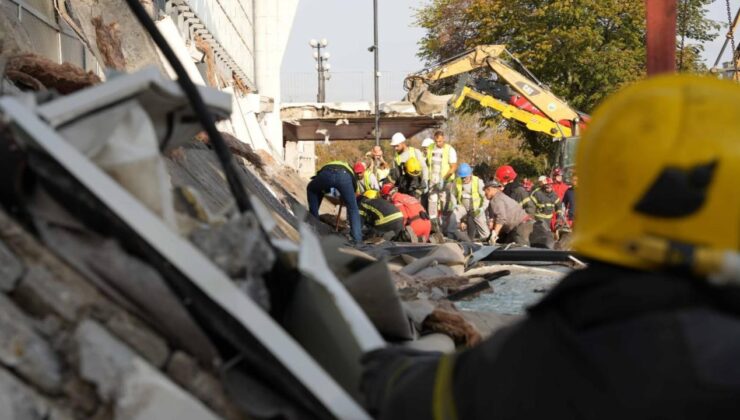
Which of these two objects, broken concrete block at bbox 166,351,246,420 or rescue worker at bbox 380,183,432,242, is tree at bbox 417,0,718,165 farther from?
broken concrete block at bbox 166,351,246,420

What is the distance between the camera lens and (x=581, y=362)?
136 centimetres

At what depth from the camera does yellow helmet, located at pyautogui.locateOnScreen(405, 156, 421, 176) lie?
14148 mm

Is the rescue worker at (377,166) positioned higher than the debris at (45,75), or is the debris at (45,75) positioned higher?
the debris at (45,75)

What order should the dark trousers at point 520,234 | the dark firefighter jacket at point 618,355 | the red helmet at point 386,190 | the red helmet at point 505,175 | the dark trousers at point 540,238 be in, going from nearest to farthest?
1. the dark firefighter jacket at point 618,355
2. the dark trousers at point 540,238
3. the dark trousers at point 520,234
4. the red helmet at point 386,190
5. the red helmet at point 505,175

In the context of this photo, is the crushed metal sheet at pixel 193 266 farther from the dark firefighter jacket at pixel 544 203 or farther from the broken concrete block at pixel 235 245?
the dark firefighter jacket at pixel 544 203

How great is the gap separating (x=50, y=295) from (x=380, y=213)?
871 cm

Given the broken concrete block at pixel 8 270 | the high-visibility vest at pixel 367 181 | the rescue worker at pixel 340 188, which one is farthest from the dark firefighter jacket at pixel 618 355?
the high-visibility vest at pixel 367 181

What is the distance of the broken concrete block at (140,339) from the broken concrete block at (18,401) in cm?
20

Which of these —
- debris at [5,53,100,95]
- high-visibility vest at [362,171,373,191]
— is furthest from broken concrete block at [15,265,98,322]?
high-visibility vest at [362,171,373,191]

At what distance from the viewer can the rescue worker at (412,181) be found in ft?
46.7

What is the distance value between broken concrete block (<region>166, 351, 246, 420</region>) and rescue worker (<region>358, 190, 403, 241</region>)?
8.47 m

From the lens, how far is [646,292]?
52.6 inches

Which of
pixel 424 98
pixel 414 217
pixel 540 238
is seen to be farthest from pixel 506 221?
pixel 424 98

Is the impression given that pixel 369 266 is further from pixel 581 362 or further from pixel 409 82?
pixel 409 82
